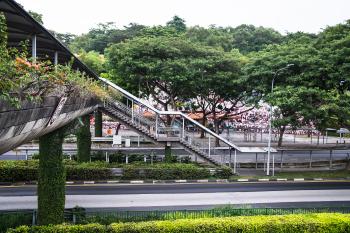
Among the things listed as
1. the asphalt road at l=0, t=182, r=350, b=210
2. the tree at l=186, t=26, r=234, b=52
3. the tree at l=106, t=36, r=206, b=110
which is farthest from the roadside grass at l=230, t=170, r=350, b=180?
the tree at l=186, t=26, r=234, b=52

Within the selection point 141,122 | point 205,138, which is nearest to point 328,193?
point 141,122

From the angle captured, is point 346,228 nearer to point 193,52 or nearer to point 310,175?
point 310,175

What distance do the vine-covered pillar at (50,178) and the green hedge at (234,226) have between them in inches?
70.1

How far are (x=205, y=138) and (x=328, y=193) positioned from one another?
73.7 ft

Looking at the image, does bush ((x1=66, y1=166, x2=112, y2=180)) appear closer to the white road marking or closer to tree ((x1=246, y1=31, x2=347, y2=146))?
the white road marking

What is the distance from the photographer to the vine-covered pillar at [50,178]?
48.8ft

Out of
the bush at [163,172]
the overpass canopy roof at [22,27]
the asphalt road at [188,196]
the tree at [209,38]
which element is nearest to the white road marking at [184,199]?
the asphalt road at [188,196]

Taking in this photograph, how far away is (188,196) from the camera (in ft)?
71.5

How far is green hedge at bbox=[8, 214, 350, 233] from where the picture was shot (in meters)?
13.6

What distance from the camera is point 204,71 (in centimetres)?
3350

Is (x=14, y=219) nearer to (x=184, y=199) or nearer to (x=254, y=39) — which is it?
(x=184, y=199)

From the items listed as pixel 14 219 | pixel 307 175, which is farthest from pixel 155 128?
pixel 14 219

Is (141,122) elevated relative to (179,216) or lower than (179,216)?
elevated

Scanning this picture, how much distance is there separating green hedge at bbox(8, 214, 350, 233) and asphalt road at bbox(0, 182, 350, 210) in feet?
17.7
